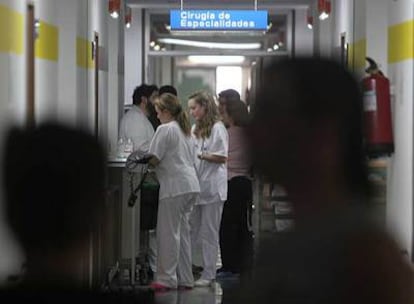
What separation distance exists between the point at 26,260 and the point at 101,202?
0.17 meters

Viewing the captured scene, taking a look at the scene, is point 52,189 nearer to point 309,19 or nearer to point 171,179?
point 171,179

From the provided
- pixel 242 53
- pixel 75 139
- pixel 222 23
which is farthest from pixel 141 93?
pixel 75 139

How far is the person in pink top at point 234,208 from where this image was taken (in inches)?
324

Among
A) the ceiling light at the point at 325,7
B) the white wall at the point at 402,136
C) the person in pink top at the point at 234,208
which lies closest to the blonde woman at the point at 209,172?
the person in pink top at the point at 234,208

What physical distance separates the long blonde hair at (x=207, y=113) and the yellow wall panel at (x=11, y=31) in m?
2.62

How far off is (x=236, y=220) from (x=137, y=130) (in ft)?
4.25

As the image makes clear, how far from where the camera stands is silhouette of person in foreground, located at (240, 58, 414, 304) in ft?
4.90

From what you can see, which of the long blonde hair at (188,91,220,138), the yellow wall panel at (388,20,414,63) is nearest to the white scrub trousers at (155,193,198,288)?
the long blonde hair at (188,91,220,138)

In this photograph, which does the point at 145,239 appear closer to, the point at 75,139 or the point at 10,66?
the point at 10,66

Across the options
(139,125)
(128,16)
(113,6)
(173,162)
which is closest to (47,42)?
(173,162)

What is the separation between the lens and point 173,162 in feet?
24.8

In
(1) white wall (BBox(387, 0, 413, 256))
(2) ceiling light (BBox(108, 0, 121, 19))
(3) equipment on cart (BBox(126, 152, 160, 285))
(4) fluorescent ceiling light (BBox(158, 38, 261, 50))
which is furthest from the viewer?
(4) fluorescent ceiling light (BBox(158, 38, 261, 50))

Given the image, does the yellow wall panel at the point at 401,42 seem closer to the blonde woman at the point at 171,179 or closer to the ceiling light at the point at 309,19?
the blonde woman at the point at 171,179

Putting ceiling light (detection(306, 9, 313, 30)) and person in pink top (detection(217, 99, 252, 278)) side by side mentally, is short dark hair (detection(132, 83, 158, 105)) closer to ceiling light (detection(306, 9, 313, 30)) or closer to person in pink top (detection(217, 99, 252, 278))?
person in pink top (detection(217, 99, 252, 278))
